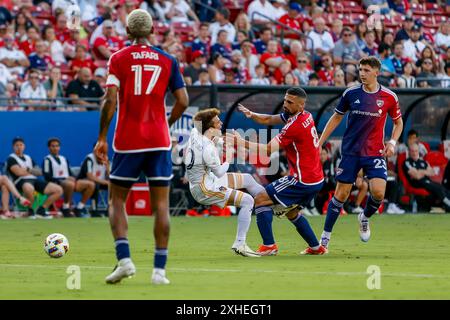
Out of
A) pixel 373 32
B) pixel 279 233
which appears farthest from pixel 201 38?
pixel 279 233

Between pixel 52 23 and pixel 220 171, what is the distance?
566 inches

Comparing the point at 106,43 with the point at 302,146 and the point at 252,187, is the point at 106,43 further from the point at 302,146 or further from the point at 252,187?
the point at 302,146

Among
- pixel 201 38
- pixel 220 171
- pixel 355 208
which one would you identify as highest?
pixel 201 38

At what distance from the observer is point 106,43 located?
92.6 feet

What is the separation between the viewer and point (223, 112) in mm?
26922

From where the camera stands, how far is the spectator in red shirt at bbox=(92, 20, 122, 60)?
92.3ft

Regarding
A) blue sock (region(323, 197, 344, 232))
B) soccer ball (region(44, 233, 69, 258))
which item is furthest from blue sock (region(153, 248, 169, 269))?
blue sock (region(323, 197, 344, 232))

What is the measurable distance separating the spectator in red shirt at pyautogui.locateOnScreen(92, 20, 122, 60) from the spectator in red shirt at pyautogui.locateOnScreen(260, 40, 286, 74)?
4.09 meters

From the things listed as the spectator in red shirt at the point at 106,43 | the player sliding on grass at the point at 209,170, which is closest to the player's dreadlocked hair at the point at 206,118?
the player sliding on grass at the point at 209,170

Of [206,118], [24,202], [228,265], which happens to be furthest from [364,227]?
[24,202]

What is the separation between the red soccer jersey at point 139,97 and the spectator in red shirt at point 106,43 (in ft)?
56.4

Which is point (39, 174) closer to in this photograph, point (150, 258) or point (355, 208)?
point (355, 208)

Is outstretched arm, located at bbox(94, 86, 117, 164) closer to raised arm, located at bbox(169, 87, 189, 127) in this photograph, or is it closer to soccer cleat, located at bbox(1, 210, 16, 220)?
raised arm, located at bbox(169, 87, 189, 127)

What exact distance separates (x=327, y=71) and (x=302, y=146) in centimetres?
1583
